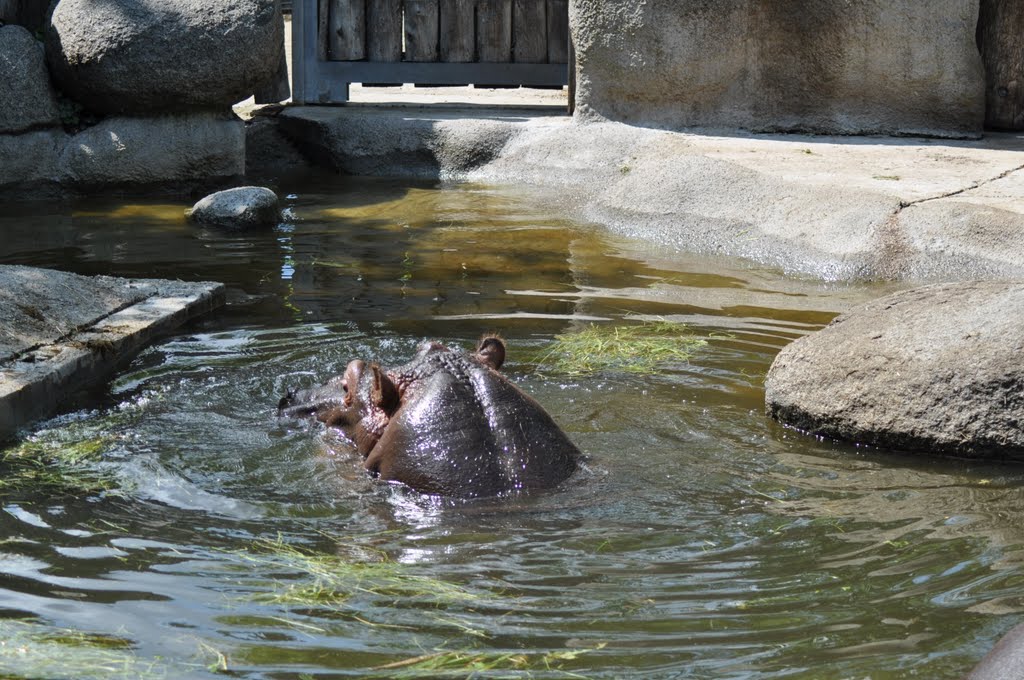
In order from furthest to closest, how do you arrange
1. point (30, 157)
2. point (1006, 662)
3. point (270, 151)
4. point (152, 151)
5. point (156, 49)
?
point (270, 151) → point (152, 151) → point (30, 157) → point (156, 49) → point (1006, 662)

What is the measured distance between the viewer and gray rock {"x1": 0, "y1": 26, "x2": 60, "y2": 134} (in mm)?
10523

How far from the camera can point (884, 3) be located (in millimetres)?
10898

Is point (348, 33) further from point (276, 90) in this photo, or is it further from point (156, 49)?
point (156, 49)

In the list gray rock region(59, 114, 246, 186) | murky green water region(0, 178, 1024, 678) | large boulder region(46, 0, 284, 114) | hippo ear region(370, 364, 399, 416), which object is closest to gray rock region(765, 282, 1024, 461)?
murky green water region(0, 178, 1024, 678)

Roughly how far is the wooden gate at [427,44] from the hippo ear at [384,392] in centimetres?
928

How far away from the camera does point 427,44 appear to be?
43.2 feet

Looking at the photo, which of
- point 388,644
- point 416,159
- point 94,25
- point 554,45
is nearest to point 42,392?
point 388,644

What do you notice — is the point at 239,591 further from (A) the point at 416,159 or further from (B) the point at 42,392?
(A) the point at 416,159

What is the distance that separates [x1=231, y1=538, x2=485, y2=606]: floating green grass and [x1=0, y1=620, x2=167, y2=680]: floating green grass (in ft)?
1.45

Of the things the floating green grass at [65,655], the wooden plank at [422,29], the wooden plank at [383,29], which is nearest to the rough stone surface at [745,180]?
the wooden plank at [383,29]

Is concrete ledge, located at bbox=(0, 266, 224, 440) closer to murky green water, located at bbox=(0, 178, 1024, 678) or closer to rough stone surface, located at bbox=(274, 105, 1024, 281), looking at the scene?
murky green water, located at bbox=(0, 178, 1024, 678)

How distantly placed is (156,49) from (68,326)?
5259mm

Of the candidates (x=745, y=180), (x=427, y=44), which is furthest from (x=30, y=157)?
(x=745, y=180)

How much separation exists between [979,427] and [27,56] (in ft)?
28.6
